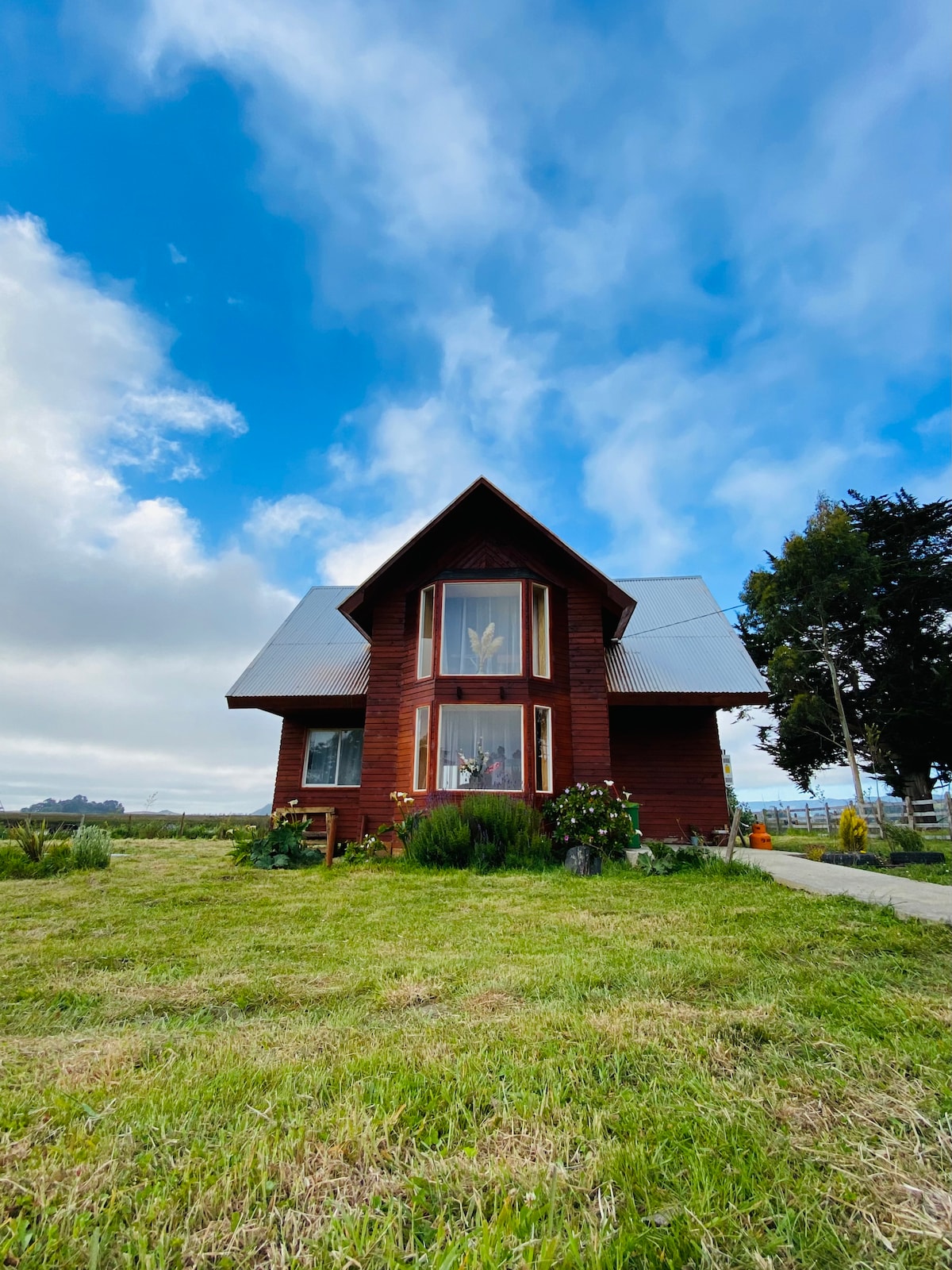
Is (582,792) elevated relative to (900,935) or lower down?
elevated

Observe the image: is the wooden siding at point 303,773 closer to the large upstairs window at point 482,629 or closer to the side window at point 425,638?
the side window at point 425,638

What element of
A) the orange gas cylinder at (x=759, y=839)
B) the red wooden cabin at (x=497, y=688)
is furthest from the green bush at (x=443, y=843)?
the orange gas cylinder at (x=759, y=839)

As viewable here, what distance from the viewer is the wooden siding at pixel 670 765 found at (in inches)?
524

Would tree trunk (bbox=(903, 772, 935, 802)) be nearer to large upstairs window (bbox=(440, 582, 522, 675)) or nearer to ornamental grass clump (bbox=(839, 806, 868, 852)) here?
ornamental grass clump (bbox=(839, 806, 868, 852))

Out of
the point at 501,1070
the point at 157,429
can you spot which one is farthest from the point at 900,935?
the point at 157,429

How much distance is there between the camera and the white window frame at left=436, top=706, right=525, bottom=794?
1080cm

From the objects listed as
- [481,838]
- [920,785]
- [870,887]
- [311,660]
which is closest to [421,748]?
[481,838]

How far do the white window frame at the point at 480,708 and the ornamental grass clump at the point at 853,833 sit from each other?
255 inches

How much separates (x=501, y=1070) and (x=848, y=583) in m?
28.2

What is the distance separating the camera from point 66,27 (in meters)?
10.6

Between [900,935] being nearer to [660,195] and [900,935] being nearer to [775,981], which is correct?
[775,981]

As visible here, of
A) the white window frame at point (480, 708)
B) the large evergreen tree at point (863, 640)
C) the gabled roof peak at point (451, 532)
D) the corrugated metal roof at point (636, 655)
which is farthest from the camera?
the large evergreen tree at point (863, 640)

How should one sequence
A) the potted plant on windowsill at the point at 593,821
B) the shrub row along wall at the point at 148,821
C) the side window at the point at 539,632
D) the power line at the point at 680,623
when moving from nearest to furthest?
the potted plant on windowsill at the point at 593,821 < the side window at the point at 539,632 < the power line at the point at 680,623 < the shrub row along wall at the point at 148,821

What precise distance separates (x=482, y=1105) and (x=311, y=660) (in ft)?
46.5
